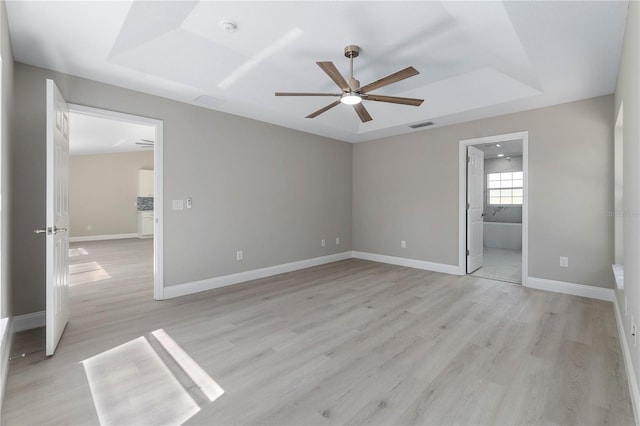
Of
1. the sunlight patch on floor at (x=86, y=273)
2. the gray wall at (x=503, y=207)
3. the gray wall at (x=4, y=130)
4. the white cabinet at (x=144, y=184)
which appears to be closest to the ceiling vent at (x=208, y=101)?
the gray wall at (x=4, y=130)

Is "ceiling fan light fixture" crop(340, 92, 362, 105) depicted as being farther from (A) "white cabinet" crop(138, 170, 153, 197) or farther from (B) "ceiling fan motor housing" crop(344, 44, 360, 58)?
(A) "white cabinet" crop(138, 170, 153, 197)

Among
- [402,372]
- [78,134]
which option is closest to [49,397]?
[402,372]

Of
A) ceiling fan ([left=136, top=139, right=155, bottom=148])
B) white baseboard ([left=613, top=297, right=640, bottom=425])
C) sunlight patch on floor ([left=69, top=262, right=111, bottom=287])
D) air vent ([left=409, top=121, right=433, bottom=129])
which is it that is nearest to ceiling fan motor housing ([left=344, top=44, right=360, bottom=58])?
air vent ([left=409, top=121, right=433, bottom=129])

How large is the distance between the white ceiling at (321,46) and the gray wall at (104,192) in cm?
751

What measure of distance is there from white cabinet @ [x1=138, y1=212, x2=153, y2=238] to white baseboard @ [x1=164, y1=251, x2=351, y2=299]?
6894 millimetres

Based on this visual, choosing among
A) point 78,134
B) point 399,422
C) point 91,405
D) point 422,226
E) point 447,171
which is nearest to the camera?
point 399,422

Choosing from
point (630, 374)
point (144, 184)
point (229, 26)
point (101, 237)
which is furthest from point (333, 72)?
point (101, 237)

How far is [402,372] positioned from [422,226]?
3.53 m

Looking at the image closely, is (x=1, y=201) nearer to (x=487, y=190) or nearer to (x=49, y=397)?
(x=49, y=397)

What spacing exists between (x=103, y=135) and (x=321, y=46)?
6.38 m

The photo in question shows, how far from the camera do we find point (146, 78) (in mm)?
3186

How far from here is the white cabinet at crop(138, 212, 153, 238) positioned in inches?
386

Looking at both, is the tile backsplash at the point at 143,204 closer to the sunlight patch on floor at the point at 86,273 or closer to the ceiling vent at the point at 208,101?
the sunlight patch on floor at the point at 86,273

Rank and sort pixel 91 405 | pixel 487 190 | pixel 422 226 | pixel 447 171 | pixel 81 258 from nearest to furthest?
pixel 91 405, pixel 447 171, pixel 422 226, pixel 81 258, pixel 487 190
